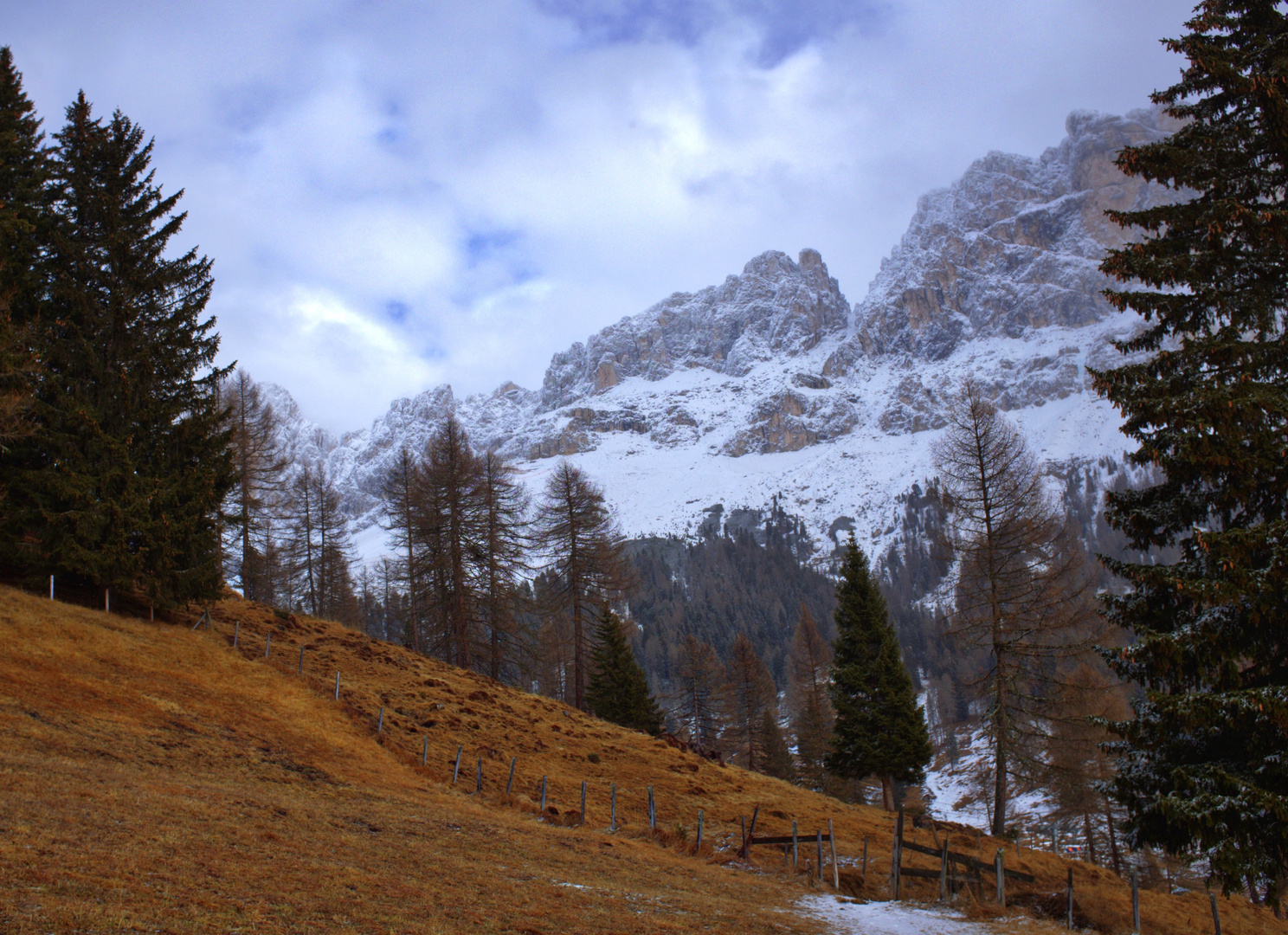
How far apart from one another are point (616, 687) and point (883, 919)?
24322 mm

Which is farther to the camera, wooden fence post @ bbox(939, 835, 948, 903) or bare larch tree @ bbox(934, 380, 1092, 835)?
bare larch tree @ bbox(934, 380, 1092, 835)

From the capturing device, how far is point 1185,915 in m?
15.3

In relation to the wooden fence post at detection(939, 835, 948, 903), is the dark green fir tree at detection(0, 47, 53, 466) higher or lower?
higher

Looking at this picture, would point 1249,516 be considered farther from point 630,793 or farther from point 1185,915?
→ point 630,793

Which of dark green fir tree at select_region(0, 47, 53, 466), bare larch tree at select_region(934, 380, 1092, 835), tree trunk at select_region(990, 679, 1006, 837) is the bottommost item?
tree trunk at select_region(990, 679, 1006, 837)

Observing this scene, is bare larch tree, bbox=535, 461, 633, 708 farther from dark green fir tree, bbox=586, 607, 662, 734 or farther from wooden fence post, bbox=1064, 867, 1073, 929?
wooden fence post, bbox=1064, 867, 1073, 929

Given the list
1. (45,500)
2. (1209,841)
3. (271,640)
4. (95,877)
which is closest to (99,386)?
(45,500)

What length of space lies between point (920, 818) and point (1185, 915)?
9.67m

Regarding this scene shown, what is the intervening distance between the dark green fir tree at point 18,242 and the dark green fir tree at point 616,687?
924 inches

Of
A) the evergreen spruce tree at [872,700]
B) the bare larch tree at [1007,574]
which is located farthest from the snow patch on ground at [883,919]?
the evergreen spruce tree at [872,700]

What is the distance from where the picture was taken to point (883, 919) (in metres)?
12.1

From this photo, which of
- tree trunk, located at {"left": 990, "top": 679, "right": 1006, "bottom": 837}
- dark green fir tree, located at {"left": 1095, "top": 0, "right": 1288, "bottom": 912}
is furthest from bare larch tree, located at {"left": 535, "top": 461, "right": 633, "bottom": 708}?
dark green fir tree, located at {"left": 1095, "top": 0, "right": 1288, "bottom": 912}

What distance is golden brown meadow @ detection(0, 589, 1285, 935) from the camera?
25.4 feet

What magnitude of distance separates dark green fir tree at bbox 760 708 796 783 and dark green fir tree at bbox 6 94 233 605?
31437 mm
